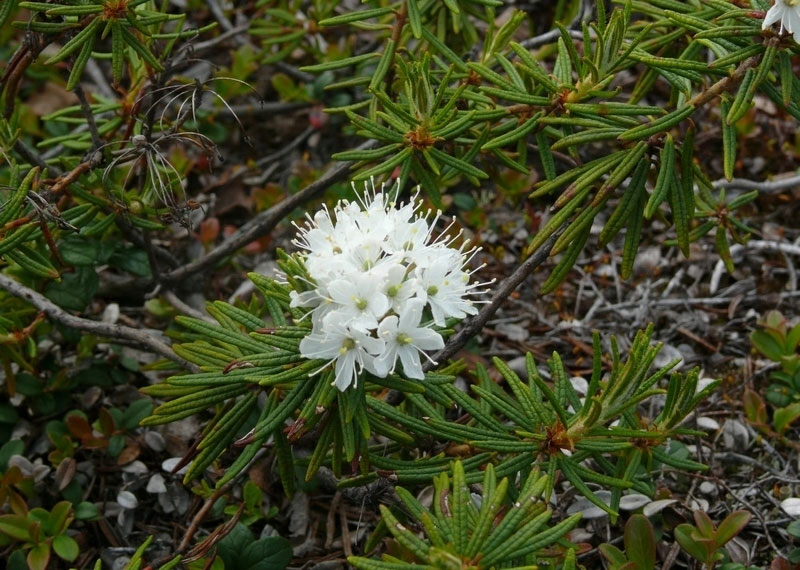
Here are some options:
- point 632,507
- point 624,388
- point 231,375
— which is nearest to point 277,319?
point 231,375

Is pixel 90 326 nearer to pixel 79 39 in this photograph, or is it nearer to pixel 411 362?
pixel 79 39

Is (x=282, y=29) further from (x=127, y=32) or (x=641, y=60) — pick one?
(x=641, y=60)

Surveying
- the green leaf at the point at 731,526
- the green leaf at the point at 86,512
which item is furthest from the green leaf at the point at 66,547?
the green leaf at the point at 731,526

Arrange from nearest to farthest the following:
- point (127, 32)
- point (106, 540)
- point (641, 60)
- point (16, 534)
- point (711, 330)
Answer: point (641, 60), point (127, 32), point (16, 534), point (106, 540), point (711, 330)

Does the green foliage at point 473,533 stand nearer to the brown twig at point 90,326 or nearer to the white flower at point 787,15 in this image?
the brown twig at point 90,326

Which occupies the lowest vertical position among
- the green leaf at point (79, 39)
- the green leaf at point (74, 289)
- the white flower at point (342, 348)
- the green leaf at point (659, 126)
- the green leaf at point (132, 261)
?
the white flower at point (342, 348)
